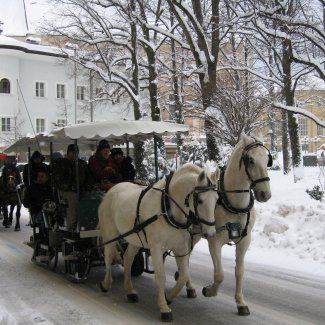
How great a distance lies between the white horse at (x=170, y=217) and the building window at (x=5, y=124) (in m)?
44.1

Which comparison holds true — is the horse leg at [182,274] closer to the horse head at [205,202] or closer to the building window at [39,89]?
the horse head at [205,202]

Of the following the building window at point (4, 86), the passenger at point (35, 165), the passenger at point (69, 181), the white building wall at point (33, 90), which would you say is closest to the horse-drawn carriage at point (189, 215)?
the passenger at point (69, 181)

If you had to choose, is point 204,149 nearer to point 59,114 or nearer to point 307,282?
point 307,282

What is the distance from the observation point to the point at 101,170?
9.05 metres

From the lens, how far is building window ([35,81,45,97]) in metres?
53.2

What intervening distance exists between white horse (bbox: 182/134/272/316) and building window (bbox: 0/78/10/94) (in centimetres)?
4676

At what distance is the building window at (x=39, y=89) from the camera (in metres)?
53.2

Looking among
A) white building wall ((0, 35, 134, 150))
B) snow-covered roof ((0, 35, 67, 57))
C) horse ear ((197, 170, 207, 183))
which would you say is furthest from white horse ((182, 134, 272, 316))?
snow-covered roof ((0, 35, 67, 57))

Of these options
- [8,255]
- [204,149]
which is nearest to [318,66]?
[8,255]

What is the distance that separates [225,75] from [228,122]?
7040mm

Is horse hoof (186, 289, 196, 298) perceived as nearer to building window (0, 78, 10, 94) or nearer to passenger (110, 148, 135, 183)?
passenger (110, 148, 135, 183)

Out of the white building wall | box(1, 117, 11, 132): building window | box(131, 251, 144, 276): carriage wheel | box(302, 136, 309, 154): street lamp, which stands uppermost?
the white building wall

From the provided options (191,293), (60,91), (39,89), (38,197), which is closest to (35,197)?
(38,197)

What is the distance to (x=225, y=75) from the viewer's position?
25.9 m
